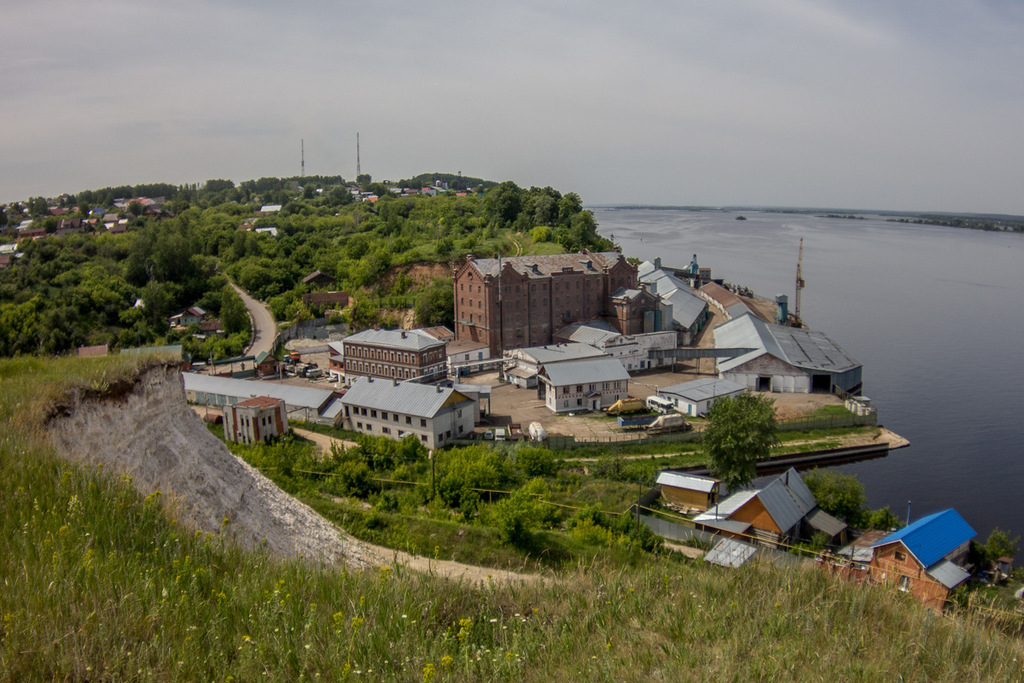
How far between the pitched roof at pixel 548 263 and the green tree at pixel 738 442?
519 inches

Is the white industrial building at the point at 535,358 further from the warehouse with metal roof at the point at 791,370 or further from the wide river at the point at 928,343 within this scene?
the wide river at the point at 928,343

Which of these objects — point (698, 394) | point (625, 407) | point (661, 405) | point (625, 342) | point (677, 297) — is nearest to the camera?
point (625, 407)

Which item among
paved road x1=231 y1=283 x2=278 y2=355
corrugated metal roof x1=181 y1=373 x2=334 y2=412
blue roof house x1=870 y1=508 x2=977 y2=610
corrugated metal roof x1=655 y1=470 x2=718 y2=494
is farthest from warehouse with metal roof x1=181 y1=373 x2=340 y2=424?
blue roof house x1=870 y1=508 x2=977 y2=610

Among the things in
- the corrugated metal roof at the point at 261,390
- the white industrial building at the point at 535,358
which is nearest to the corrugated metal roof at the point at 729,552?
the white industrial building at the point at 535,358

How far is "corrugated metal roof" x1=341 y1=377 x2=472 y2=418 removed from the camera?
16578 millimetres

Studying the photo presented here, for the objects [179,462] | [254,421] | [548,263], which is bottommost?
[254,421]

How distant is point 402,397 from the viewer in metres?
17.2

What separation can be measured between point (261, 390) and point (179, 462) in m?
14.6

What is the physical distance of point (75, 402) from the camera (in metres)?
5.05

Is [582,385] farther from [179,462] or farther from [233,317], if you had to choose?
[233,317]

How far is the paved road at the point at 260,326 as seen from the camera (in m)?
28.5

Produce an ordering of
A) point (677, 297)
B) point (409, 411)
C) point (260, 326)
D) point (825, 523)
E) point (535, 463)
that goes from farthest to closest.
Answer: point (677, 297) < point (260, 326) < point (409, 411) < point (535, 463) < point (825, 523)

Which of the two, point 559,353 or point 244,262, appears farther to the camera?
point 244,262

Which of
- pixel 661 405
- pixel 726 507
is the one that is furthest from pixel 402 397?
pixel 726 507
